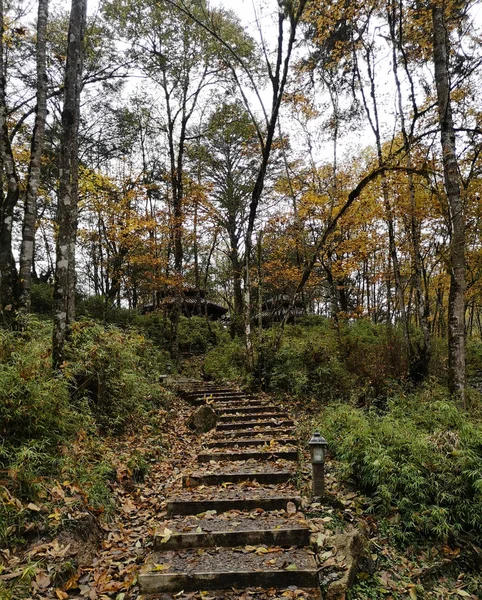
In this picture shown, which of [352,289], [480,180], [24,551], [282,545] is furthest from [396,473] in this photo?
[352,289]

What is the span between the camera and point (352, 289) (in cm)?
2664

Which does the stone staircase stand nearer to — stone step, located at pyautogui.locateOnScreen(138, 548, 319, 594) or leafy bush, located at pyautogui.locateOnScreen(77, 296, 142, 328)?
stone step, located at pyautogui.locateOnScreen(138, 548, 319, 594)

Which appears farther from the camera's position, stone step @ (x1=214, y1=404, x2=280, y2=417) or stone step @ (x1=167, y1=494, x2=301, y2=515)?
stone step @ (x1=214, y1=404, x2=280, y2=417)

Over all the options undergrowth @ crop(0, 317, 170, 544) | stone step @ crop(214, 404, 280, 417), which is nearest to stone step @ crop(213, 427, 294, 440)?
stone step @ crop(214, 404, 280, 417)

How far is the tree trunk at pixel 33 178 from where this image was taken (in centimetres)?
840

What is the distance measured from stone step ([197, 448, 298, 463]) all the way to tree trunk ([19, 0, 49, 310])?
207 inches

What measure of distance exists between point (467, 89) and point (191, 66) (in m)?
11.5

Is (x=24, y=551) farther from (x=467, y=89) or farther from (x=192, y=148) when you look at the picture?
(x=192, y=148)

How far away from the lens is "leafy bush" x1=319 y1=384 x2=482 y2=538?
4566mm

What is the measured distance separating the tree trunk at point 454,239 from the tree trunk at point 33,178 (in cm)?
915

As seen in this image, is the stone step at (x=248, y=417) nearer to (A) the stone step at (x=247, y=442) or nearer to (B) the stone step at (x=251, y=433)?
(B) the stone step at (x=251, y=433)

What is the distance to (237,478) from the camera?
18.4 ft

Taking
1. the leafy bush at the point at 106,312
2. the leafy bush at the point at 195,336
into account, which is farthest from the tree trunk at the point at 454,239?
the leafy bush at the point at 106,312

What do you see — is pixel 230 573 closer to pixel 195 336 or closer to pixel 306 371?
pixel 306 371
